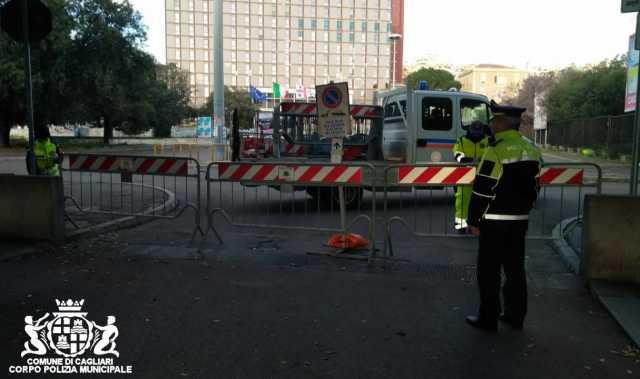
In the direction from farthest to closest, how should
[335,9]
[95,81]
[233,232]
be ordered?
[335,9] < [95,81] < [233,232]

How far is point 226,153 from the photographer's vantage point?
25.2 m

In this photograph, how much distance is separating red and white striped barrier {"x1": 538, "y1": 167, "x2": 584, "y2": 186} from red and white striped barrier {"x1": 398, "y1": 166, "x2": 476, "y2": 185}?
873 mm

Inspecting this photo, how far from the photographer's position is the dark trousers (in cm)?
452

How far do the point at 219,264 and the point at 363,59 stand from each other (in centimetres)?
13945

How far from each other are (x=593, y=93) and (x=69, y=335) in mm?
43505

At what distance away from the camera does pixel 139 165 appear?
332 inches

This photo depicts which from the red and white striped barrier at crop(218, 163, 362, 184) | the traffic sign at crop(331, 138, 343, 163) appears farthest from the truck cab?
the red and white striped barrier at crop(218, 163, 362, 184)

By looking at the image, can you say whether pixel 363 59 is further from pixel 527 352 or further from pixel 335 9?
pixel 527 352

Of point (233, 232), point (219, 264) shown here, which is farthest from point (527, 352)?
point (233, 232)

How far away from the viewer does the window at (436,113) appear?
11.8 meters

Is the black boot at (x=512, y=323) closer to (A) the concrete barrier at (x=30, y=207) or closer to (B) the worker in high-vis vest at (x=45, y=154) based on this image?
(A) the concrete barrier at (x=30, y=207)

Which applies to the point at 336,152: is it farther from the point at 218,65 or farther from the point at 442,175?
the point at 218,65

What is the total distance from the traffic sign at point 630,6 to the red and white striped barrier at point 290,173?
3.46m

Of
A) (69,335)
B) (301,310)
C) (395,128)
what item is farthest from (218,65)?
(69,335)
